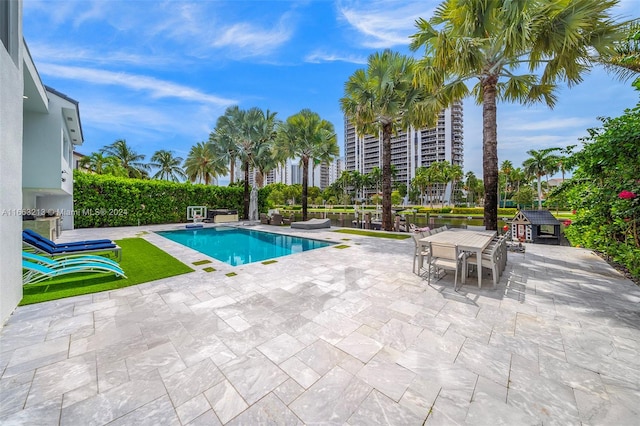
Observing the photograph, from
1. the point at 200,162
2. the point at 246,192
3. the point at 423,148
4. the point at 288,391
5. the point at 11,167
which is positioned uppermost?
the point at 423,148

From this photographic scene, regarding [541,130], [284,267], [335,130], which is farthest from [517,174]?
[284,267]

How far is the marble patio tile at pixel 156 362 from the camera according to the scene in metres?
2.23

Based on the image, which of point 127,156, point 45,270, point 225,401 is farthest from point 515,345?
point 127,156

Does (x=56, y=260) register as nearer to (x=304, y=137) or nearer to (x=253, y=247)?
(x=253, y=247)

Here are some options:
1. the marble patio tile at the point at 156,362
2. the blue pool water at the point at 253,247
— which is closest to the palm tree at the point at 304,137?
the blue pool water at the point at 253,247

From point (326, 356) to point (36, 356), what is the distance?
9.89 ft

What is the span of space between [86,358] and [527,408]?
13.4ft

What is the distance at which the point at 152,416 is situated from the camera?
175 cm

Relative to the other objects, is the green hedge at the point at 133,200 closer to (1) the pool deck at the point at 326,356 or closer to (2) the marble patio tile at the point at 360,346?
(1) the pool deck at the point at 326,356

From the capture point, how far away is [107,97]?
512 inches

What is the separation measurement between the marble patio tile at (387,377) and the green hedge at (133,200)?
17.2 m

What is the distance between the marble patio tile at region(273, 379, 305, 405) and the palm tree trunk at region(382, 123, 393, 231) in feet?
37.9

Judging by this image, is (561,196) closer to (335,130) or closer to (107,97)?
(335,130)

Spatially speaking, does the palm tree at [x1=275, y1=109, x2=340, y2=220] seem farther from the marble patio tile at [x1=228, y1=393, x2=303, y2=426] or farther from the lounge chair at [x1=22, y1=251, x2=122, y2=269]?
the marble patio tile at [x1=228, y1=393, x2=303, y2=426]
